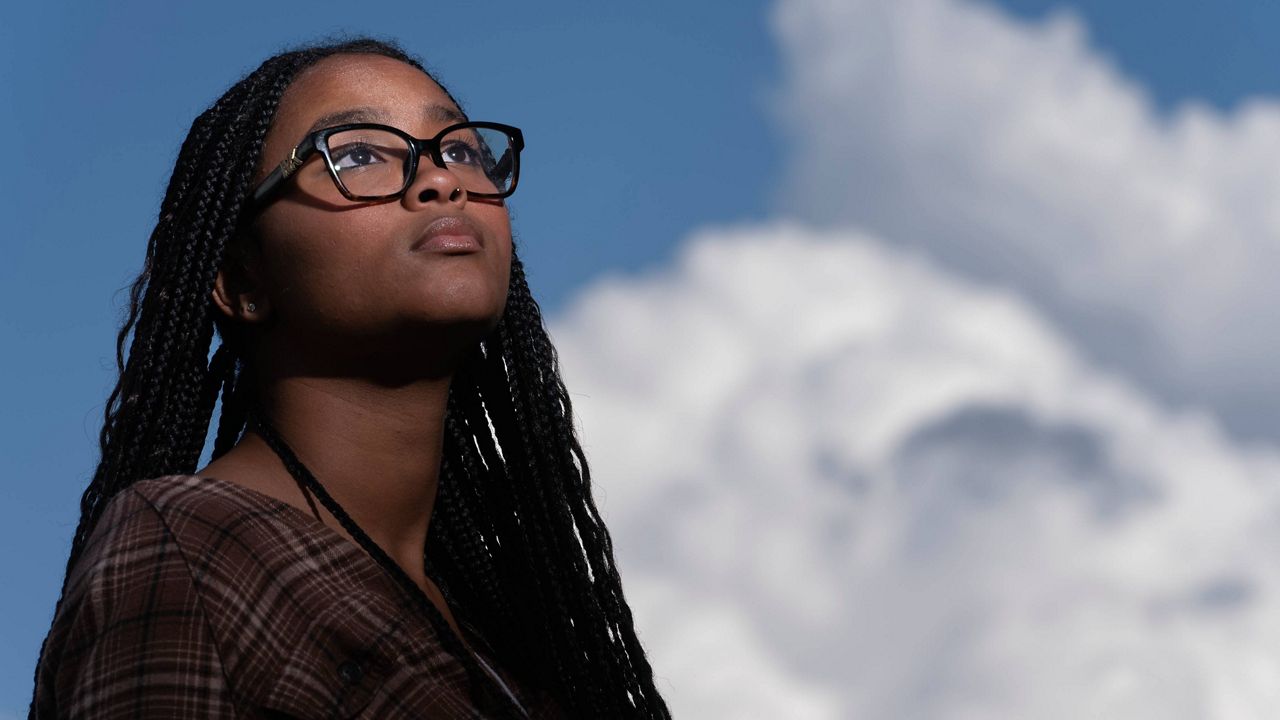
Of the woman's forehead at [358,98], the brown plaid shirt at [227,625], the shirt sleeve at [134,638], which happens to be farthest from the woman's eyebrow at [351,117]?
the shirt sleeve at [134,638]

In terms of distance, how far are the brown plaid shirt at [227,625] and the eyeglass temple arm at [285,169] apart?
0.76 meters

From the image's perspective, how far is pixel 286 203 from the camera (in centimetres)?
409

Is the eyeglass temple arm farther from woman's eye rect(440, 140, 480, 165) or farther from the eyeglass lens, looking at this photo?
woman's eye rect(440, 140, 480, 165)

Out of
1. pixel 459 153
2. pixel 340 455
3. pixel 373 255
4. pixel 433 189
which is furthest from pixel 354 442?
pixel 459 153

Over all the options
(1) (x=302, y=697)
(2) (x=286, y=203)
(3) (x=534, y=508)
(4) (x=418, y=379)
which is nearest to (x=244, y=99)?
(2) (x=286, y=203)

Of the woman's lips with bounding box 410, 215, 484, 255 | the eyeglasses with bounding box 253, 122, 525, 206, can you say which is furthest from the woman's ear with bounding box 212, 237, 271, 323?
the woman's lips with bounding box 410, 215, 484, 255

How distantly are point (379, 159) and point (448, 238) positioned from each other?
0.28m

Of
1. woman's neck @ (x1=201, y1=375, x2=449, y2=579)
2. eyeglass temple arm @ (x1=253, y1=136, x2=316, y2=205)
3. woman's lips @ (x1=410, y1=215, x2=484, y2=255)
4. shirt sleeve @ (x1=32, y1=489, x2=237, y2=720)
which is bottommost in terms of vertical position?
shirt sleeve @ (x1=32, y1=489, x2=237, y2=720)

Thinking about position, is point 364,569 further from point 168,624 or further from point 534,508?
point 534,508

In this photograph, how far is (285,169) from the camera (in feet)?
13.4

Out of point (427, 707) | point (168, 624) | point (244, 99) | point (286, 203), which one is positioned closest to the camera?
point (168, 624)

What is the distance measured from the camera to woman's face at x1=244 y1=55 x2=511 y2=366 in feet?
12.9

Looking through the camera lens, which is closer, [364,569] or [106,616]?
[106,616]

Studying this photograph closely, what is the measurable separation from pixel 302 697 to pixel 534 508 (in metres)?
1.28
